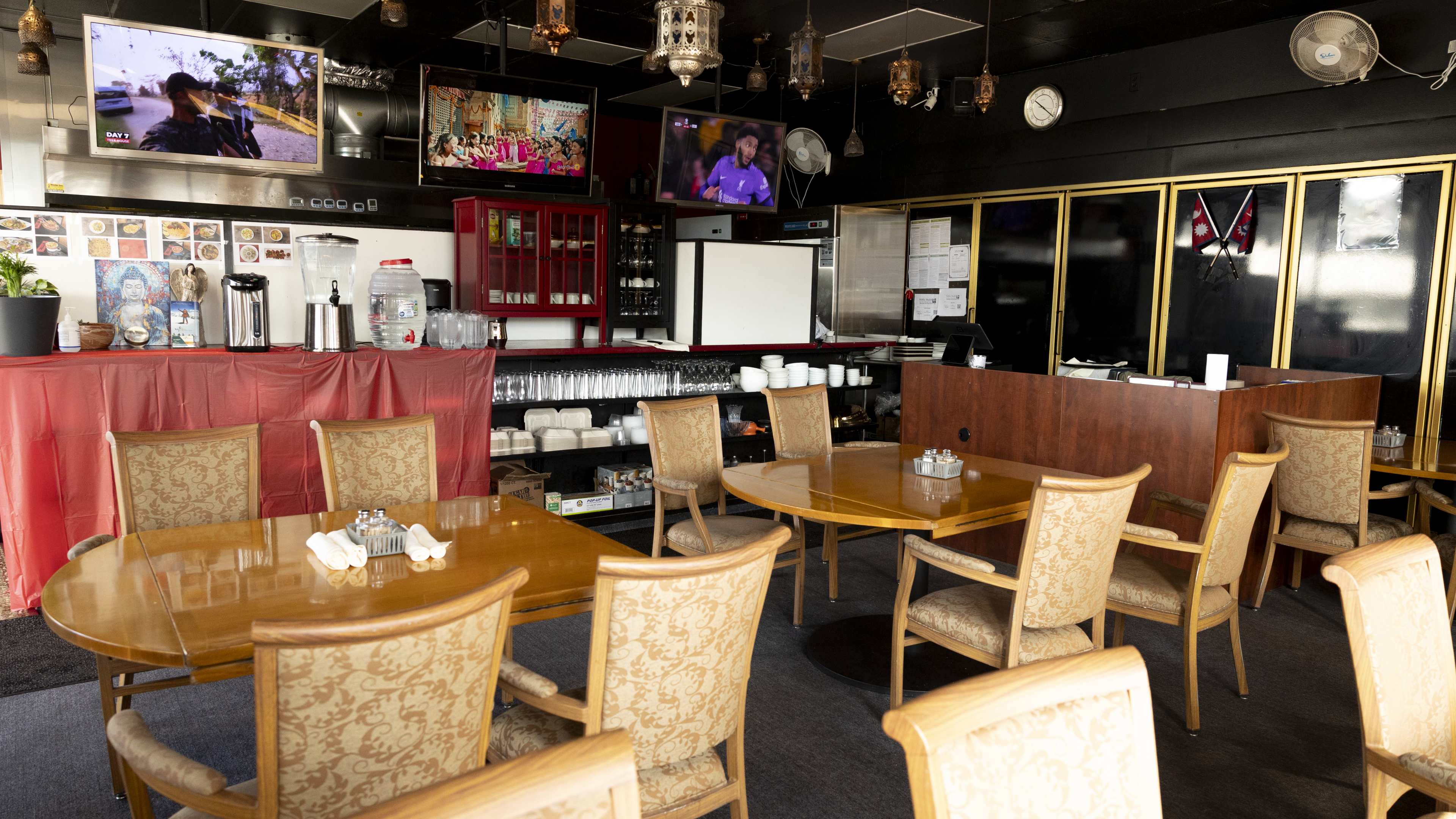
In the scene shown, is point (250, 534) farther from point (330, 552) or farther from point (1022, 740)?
point (1022, 740)

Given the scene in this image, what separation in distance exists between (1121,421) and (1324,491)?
3.13 ft

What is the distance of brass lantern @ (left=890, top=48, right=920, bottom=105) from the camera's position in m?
4.29

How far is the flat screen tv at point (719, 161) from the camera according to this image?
6285 mm

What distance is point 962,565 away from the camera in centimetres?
291

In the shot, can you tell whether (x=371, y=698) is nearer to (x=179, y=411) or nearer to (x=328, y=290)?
(x=179, y=411)

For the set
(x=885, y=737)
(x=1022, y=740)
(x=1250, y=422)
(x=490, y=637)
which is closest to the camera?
(x=1022, y=740)

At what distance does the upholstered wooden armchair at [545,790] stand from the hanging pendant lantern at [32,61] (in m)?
6.51

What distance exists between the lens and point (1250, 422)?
448 cm

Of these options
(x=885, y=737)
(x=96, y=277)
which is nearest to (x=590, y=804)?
(x=885, y=737)

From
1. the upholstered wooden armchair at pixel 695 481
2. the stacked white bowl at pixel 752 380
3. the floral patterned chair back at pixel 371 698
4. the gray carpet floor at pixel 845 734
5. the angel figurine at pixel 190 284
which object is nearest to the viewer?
the floral patterned chair back at pixel 371 698

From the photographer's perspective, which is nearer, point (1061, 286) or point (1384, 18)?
point (1384, 18)

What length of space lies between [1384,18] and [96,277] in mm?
7499

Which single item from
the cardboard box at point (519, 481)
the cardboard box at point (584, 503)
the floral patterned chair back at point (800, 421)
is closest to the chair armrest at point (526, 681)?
the floral patterned chair back at point (800, 421)

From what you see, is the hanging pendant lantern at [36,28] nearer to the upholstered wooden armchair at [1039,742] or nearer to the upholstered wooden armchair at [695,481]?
the upholstered wooden armchair at [695,481]
